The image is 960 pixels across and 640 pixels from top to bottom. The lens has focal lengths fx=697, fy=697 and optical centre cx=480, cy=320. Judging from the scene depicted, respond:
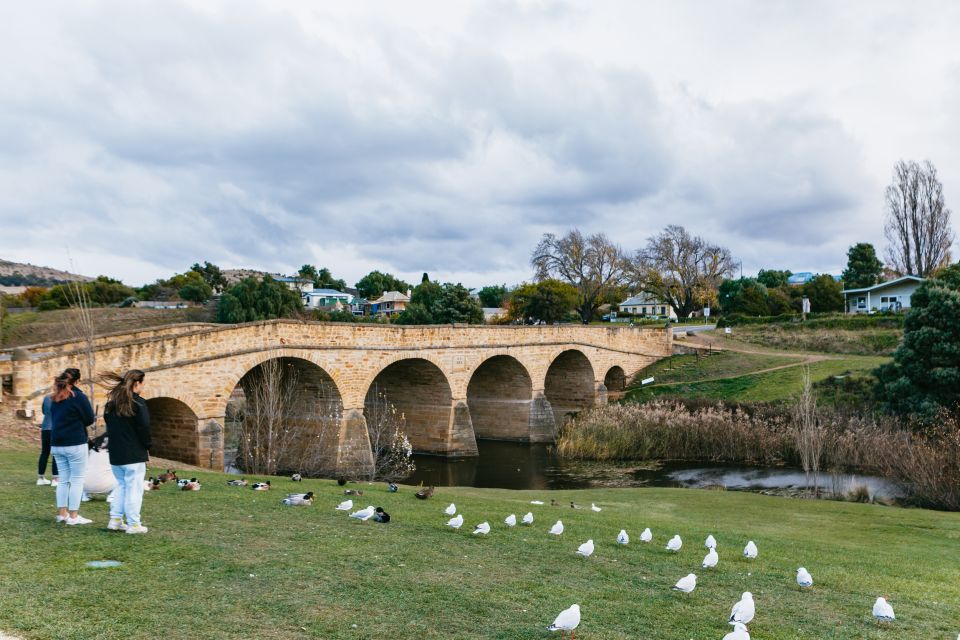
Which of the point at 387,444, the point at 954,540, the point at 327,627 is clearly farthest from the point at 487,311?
the point at 327,627

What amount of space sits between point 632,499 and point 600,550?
837 centimetres

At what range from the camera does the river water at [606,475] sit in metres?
22.4

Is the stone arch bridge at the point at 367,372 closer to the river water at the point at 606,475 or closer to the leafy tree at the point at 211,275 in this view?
the river water at the point at 606,475

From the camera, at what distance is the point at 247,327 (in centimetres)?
2111


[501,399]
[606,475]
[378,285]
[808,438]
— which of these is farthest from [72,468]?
[378,285]

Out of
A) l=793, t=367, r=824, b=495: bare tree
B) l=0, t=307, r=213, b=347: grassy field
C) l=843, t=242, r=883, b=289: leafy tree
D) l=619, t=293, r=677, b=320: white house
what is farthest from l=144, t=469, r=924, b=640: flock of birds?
l=619, t=293, r=677, b=320: white house

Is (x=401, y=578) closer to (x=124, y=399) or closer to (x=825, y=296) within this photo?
(x=124, y=399)

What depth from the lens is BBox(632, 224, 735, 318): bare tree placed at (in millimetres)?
71062

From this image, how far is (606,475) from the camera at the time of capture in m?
25.9

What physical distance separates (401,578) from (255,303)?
5006cm

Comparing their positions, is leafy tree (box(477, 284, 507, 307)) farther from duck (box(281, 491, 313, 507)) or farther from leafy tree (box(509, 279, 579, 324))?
duck (box(281, 491, 313, 507))

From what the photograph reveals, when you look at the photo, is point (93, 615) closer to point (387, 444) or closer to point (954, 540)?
point (954, 540)

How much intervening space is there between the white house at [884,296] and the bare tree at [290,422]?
4313cm

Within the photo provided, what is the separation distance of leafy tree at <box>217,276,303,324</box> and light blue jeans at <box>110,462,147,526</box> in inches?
1802
